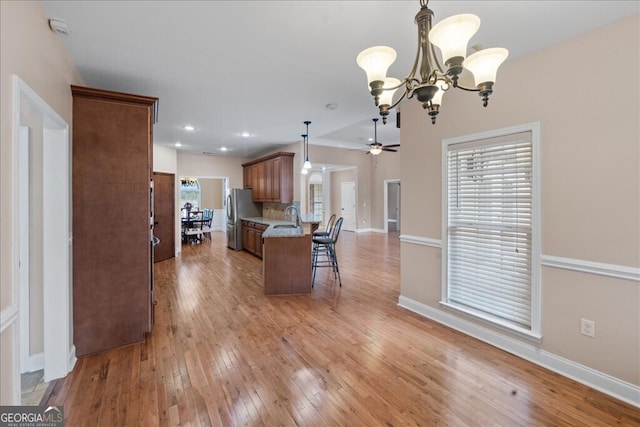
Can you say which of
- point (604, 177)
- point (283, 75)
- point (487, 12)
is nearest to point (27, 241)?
point (283, 75)

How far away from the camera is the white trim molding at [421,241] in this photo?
3111 mm

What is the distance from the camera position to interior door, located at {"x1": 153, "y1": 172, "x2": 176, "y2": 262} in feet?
19.4

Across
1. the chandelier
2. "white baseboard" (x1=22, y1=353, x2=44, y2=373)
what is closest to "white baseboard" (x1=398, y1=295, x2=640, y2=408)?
the chandelier

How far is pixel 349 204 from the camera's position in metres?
→ 10.4

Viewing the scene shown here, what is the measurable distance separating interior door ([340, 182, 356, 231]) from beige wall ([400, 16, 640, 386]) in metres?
7.53

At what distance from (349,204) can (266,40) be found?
838cm

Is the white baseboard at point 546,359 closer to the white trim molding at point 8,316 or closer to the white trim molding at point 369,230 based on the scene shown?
the white trim molding at point 8,316

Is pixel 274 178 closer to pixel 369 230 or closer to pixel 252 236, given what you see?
pixel 252 236

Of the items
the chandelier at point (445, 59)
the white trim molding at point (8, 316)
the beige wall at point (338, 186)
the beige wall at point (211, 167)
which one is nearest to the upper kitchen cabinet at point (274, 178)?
the beige wall at point (211, 167)

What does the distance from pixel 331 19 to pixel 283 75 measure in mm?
1006

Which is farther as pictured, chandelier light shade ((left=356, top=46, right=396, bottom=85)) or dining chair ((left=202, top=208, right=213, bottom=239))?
dining chair ((left=202, top=208, right=213, bottom=239))

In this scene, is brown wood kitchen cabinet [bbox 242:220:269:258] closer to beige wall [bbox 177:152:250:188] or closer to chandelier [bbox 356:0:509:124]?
beige wall [bbox 177:152:250:188]

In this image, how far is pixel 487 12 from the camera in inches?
73.8

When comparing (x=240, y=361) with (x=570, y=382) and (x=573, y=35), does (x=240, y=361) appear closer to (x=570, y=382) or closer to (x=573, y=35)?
(x=570, y=382)
